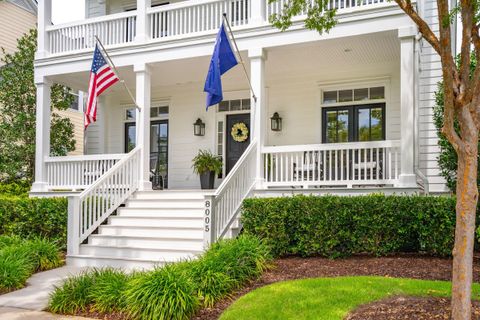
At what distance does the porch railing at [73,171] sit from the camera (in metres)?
11.3

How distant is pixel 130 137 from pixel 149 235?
632 centimetres

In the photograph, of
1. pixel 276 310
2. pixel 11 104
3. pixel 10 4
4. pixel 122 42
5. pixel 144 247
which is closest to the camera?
pixel 276 310

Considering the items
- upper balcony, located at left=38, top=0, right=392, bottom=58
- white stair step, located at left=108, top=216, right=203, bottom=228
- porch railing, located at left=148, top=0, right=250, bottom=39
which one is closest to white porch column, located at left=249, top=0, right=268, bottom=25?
upper balcony, located at left=38, top=0, right=392, bottom=58

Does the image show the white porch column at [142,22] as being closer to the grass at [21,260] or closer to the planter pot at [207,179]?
the planter pot at [207,179]

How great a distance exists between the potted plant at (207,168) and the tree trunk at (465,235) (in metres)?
8.64

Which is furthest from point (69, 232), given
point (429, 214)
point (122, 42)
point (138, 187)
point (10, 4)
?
point (10, 4)

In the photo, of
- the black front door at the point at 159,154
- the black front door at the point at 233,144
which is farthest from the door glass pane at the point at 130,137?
the black front door at the point at 233,144

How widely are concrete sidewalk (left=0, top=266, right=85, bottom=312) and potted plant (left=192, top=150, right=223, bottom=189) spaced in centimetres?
501

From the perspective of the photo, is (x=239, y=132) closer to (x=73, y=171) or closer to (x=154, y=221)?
(x=73, y=171)

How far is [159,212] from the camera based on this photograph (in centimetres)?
946

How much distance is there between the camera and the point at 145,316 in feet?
16.9

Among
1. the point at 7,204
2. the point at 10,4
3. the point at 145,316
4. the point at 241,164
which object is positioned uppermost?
the point at 10,4

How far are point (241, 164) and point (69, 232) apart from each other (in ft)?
11.3

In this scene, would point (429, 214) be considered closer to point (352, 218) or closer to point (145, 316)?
point (352, 218)
